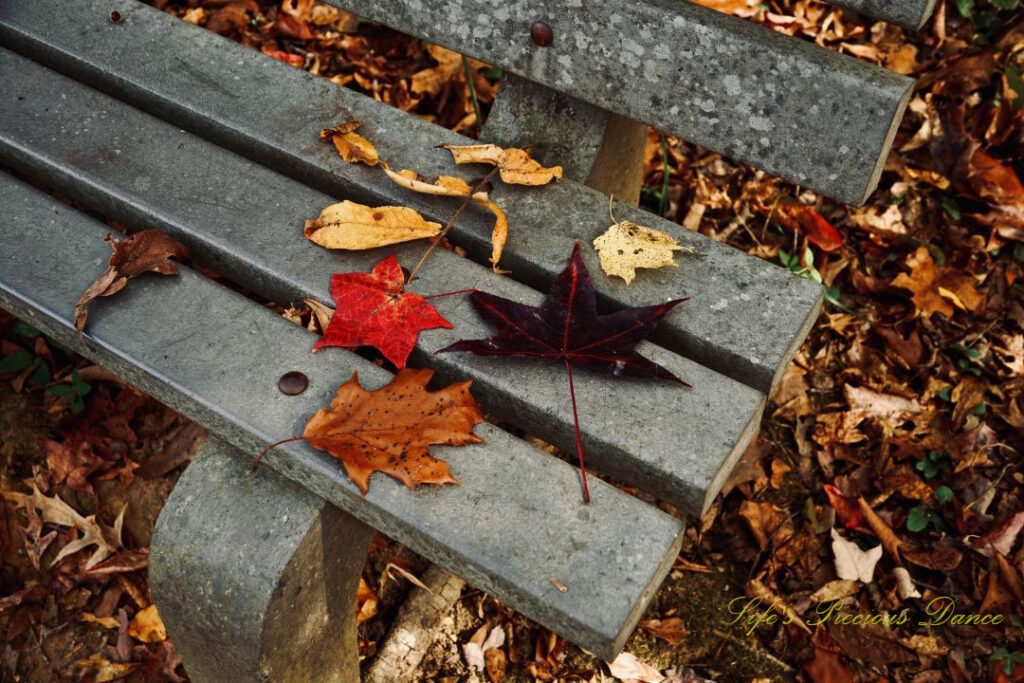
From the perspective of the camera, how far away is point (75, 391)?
7.09ft

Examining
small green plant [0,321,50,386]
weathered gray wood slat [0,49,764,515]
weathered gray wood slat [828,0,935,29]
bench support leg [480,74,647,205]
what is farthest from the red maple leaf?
small green plant [0,321,50,386]

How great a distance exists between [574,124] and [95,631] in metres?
1.56

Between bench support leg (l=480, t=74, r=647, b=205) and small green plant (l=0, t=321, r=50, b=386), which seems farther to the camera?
small green plant (l=0, t=321, r=50, b=386)

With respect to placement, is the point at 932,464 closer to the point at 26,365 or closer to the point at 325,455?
the point at 325,455

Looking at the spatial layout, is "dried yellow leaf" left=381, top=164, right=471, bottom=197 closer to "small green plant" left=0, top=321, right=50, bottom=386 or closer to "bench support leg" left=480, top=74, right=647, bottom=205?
"bench support leg" left=480, top=74, right=647, bottom=205

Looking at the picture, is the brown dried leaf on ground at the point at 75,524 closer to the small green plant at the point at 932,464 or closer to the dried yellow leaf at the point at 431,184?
the dried yellow leaf at the point at 431,184

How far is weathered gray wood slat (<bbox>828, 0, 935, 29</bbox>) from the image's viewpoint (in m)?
1.36

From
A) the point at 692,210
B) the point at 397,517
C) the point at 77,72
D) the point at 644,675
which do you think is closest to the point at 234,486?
the point at 397,517

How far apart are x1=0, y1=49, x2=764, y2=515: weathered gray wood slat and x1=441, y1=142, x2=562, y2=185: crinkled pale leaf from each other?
0.59 ft

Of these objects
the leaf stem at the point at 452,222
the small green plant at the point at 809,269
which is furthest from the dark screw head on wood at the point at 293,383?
the small green plant at the point at 809,269

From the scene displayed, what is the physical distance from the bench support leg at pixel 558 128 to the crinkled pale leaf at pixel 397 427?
0.65 metres

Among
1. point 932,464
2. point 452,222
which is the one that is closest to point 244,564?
point 452,222

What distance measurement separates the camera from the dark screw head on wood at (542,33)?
1.63m

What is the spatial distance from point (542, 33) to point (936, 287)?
4.28ft
